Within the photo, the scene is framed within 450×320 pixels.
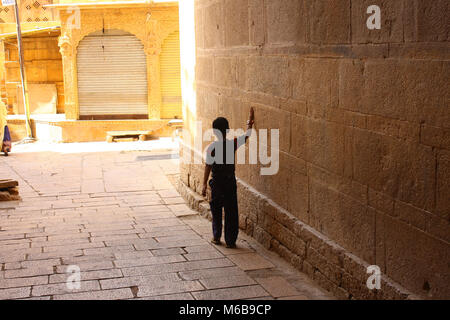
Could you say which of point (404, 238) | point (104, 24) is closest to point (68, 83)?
point (104, 24)

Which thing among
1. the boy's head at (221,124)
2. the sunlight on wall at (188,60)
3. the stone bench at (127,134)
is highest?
the sunlight on wall at (188,60)

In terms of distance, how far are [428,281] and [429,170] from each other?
0.78m

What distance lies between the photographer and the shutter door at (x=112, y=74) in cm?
2155

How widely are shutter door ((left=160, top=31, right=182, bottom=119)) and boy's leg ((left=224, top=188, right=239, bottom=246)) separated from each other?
1465 cm

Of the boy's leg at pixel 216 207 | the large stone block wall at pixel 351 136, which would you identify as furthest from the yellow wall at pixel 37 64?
the boy's leg at pixel 216 207

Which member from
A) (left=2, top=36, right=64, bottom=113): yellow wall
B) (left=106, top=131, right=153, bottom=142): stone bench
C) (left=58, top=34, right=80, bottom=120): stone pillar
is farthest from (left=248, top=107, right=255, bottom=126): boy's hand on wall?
(left=2, top=36, right=64, bottom=113): yellow wall

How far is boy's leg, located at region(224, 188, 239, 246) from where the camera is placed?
738 centimetres

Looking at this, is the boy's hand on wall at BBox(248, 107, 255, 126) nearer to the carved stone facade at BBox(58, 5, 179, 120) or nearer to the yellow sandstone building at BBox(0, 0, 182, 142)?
the yellow sandstone building at BBox(0, 0, 182, 142)

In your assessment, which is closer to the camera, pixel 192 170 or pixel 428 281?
pixel 428 281

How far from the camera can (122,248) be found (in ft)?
25.2

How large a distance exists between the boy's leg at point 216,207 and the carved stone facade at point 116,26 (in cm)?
1466

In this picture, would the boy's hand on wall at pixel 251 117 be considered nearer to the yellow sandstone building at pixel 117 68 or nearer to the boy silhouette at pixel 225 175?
the boy silhouette at pixel 225 175

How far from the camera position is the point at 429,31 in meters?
4.11

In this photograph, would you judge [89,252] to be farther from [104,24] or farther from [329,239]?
[104,24]
